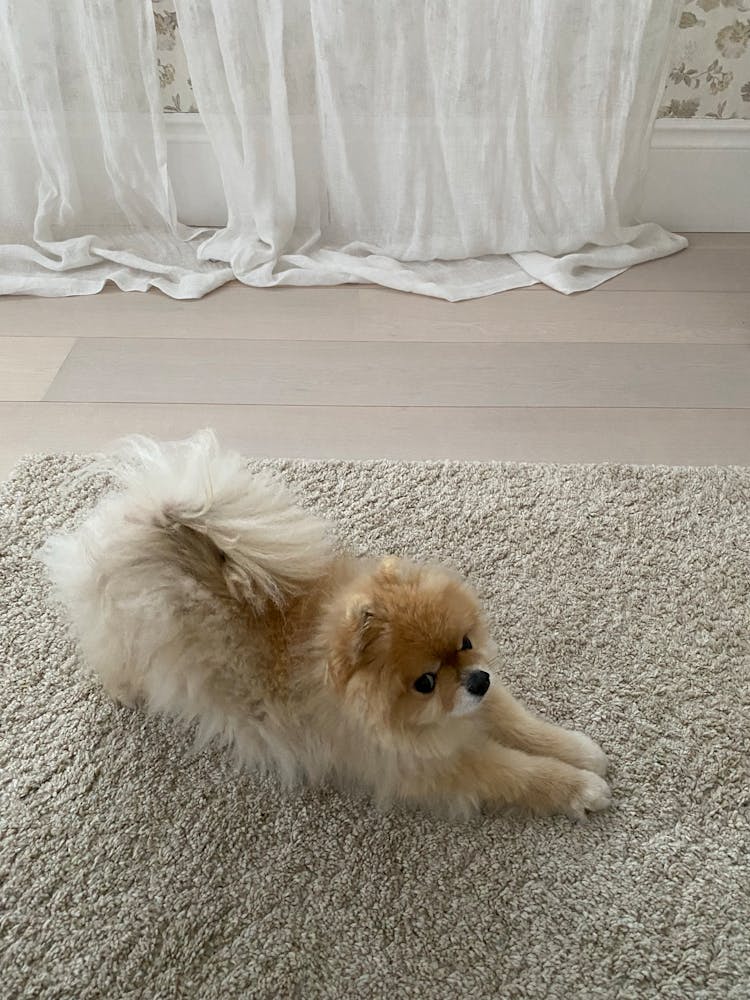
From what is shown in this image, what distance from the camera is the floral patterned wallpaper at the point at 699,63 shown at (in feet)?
6.27

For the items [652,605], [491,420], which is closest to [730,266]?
[491,420]

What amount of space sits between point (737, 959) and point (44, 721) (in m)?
0.96

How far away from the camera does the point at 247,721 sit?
1.08 m

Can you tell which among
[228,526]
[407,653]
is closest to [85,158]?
[228,526]

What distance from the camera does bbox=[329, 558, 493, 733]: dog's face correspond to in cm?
94

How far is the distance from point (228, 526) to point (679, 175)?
1685mm

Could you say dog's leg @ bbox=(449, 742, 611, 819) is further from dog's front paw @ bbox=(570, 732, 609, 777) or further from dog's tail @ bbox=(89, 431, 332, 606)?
dog's tail @ bbox=(89, 431, 332, 606)

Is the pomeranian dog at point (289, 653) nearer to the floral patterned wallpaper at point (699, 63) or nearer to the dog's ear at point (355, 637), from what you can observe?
the dog's ear at point (355, 637)

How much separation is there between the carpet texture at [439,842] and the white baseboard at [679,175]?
1140 mm

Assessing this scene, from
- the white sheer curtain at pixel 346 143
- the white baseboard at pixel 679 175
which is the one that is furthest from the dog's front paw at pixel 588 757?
the white baseboard at pixel 679 175

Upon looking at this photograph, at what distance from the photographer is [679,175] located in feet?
7.00

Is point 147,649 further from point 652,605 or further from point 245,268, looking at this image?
point 245,268

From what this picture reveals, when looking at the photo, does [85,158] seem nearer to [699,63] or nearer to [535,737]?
[699,63]

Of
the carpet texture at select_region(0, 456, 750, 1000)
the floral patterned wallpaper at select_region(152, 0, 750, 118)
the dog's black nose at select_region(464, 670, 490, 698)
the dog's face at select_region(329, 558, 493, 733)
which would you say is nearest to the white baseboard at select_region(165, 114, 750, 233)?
the floral patterned wallpaper at select_region(152, 0, 750, 118)
